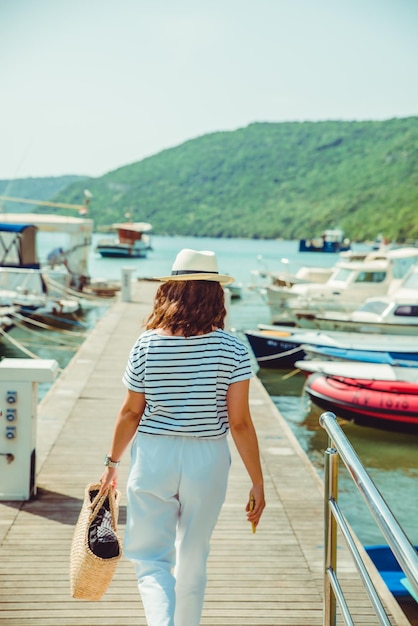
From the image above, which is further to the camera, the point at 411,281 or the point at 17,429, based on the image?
the point at 411,281

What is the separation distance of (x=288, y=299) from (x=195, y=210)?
144 meters

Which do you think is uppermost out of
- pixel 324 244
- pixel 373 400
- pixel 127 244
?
pixel 373 400

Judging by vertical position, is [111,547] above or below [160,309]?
below

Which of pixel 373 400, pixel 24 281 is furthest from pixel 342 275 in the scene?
pixel 373 400

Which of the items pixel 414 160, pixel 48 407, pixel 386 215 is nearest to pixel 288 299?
pixel 48 407

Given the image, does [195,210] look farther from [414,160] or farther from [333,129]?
[414,160]

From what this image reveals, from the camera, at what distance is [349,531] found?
95.1 inches

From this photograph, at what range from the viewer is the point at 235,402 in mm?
2666

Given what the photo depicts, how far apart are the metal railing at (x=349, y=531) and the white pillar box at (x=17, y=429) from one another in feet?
8.59

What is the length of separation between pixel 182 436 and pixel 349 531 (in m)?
0.67

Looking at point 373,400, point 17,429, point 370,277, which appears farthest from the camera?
point 370,277

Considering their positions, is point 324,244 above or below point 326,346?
below

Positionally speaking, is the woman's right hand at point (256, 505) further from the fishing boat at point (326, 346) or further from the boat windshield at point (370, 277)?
the boat windshield at point (370, 277)

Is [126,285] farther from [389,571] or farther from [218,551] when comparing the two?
[218,551]
